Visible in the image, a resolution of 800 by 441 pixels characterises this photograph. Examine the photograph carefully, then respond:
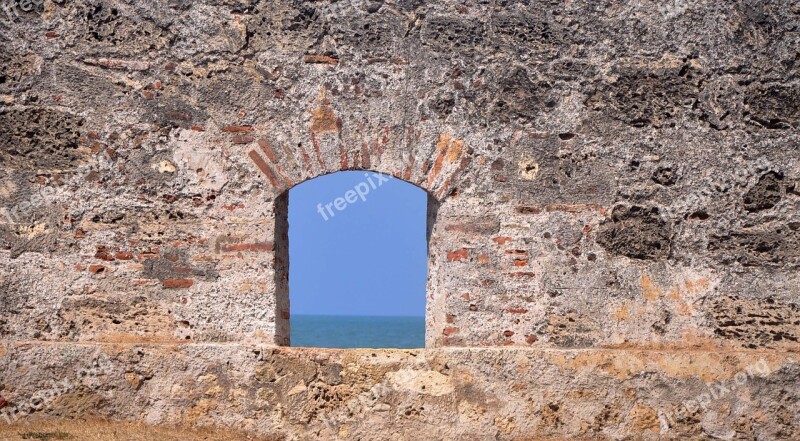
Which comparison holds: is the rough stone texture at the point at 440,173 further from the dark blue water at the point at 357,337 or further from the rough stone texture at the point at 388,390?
the dark blue water at the point at 357,337

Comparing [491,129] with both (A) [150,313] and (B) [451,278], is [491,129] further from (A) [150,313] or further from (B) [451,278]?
(A) [150,313]

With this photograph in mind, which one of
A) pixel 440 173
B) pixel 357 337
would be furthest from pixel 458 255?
pixel 357 337

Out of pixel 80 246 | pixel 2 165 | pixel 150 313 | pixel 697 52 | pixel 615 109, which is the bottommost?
pixel 150 313

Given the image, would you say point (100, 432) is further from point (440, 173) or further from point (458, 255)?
point (440, 173)

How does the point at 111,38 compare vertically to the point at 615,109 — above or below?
above

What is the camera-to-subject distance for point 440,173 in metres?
6.10

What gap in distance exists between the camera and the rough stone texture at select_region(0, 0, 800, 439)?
6020mm

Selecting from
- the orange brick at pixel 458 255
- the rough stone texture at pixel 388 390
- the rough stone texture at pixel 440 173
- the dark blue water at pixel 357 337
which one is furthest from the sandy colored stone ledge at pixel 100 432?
the dark blue water at pixel 357 337

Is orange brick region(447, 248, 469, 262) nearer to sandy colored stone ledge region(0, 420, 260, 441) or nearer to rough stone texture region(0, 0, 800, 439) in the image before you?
rough stone texture region(0, 0, 800, 439)

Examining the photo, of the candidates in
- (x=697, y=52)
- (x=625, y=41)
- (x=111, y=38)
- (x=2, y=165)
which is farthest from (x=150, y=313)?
(x=697, y=52)

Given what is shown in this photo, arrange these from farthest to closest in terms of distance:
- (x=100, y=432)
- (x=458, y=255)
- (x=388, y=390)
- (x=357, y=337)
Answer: (x=357, y=337) < (x=458, y=255) < (x=388, y=390) < (x=100, y=432)

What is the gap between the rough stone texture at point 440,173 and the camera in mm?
6020

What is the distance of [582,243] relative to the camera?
6125 millimetres

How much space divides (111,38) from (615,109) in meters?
3.22
